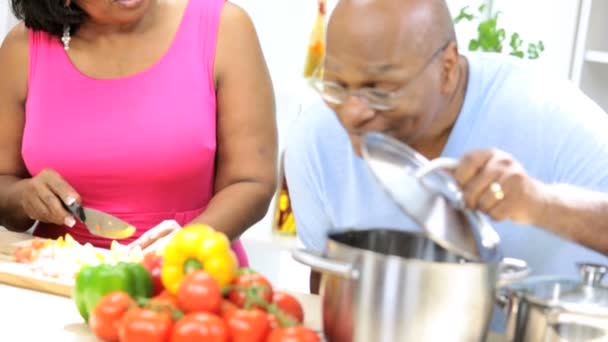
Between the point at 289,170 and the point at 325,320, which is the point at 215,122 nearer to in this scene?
the point at 289,170

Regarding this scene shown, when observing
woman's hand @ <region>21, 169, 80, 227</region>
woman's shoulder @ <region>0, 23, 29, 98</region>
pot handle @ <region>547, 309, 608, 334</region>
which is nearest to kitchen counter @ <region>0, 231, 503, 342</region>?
pot handle @ <region>547, 309, 608, 334</region>

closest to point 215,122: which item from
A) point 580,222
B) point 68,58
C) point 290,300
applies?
point 68,58

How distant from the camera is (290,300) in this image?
1.31m

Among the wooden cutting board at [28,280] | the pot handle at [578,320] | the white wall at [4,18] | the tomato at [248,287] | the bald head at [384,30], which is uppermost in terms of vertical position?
the bald head at [384,30]

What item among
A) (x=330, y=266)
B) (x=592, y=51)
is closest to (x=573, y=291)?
(x=330, y=266)

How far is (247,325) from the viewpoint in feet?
3.84

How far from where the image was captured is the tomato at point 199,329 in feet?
3.76

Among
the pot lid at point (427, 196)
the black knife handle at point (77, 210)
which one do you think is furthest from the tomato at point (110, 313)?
the black knife handle at point (77, 210)

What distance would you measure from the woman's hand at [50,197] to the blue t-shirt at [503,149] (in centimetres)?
46

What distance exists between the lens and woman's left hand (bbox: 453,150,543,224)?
1.15 m

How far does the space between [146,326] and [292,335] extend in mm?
171

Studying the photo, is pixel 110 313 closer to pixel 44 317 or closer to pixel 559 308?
pixel 44 317

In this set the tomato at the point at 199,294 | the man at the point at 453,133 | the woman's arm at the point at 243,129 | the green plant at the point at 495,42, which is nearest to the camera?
the tomato at the point at 199,294

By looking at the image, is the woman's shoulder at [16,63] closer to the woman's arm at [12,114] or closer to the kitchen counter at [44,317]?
the woman's arm at [12,114]
